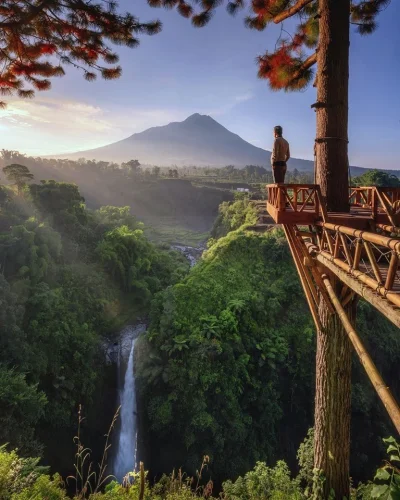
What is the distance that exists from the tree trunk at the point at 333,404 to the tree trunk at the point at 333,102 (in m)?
1.86

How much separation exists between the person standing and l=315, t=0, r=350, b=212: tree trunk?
1008 mm

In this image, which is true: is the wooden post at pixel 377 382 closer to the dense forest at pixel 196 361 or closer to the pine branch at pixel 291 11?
the pine branch at pixel 291 11

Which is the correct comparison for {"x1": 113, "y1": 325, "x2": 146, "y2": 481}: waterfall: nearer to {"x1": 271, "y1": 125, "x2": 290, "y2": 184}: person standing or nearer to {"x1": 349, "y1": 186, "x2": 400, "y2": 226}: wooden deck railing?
{"x1": 271, "y1": 125, "x2": 290, "y2": 184}: person standing

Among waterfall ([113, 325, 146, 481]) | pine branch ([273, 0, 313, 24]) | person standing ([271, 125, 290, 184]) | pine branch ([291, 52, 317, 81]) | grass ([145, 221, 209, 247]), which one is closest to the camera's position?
pine branch ([273, 0, 313, 24])

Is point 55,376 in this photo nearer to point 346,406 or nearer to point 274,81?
point 346,406

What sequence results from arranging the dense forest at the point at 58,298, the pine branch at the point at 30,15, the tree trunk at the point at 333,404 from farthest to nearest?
1. the dense forest at the point at 58,298
2. the tree trunk at the point at 333,404
3. the pine branch at the point at 30,15

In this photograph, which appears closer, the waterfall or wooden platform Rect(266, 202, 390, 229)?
wooden platform Rect(266, 202, 390, 229)

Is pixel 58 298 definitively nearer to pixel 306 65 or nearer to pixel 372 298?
pixel 306 65

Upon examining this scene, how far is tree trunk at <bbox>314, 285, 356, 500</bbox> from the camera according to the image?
14.7 feet

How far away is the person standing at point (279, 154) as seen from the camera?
19.0ft

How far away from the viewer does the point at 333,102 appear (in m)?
4.62

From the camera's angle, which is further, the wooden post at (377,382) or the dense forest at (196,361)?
the dense forest at (196,361)

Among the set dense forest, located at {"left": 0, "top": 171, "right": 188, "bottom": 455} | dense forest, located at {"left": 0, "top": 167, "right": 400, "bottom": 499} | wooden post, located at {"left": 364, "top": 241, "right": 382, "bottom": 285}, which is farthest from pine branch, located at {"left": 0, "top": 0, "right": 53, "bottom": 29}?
dense forest, located at {"left": 0, "top": 167, "right": 400, "bottom": 499}

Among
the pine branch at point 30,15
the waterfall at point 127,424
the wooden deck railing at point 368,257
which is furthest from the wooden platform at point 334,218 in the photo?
the waterfall at point 127,424
